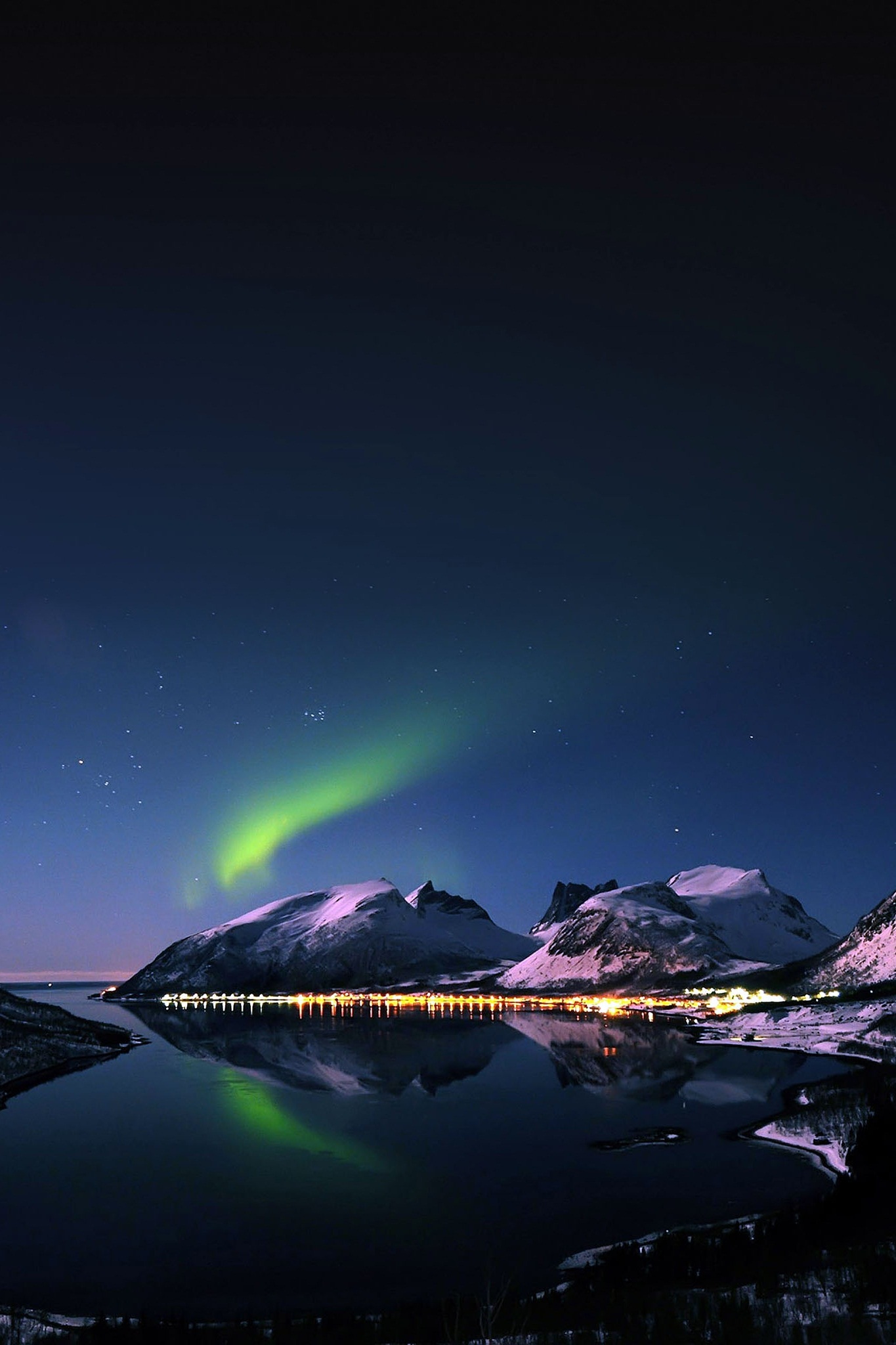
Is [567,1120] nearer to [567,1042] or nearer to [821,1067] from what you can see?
[821,1067]

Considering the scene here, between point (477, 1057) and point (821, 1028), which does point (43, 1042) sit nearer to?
point (477, 1057)

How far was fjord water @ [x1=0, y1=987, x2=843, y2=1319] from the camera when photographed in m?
34.9

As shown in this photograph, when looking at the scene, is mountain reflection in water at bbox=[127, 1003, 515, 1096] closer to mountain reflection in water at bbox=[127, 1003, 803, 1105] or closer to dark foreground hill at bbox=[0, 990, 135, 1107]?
mountain reflection in water at bbox=[127, 1003, 803, 1105]

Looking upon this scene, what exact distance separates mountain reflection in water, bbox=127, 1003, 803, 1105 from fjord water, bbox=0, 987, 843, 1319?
0.87 m

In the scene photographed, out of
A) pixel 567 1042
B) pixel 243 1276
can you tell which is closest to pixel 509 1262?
pixel 243 1276

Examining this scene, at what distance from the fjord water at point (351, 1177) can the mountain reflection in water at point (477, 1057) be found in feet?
2.85

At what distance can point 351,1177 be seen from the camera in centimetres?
5069

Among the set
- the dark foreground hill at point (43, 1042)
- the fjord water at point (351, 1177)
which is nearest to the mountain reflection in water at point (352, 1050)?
the fjord water at point (351, 1177)

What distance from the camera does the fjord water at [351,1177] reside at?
34.9 metres

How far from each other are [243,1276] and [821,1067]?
7942 cm

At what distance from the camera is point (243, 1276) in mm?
34688

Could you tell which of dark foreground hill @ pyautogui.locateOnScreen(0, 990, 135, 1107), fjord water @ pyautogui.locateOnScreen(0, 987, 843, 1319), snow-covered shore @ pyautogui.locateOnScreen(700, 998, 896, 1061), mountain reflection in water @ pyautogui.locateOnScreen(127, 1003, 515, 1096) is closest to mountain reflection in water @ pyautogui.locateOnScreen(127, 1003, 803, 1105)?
mountain reflection in water @ pyautogui.locateOnScreen(127, 1003, 515, 1096)

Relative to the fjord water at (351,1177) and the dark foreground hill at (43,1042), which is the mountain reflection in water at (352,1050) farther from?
the dark foreground hill at (43,1042)

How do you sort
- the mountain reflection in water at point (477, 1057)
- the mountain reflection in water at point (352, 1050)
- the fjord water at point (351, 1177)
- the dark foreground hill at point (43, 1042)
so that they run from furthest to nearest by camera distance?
the dark foreground hill at point (43, 1042), the mountain reflection in water at point (352, 1050), the mountain reflection in water at point (477, 1057), the fjord water at point (351, 1177)
